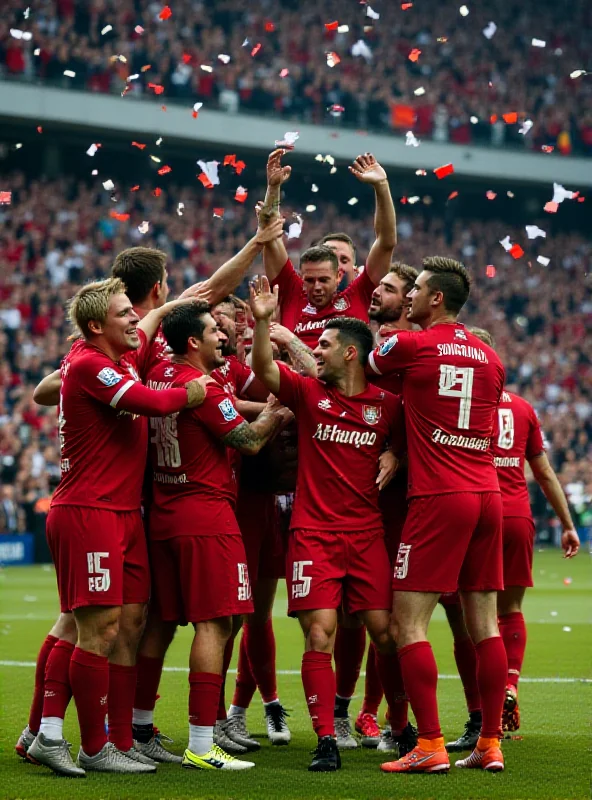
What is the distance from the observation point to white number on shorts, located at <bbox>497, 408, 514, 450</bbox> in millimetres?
7477

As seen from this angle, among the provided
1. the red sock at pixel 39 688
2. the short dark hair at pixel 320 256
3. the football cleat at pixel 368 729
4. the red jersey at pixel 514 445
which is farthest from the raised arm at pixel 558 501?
the red sock at pixel 39 688

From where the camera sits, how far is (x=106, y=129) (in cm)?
2842

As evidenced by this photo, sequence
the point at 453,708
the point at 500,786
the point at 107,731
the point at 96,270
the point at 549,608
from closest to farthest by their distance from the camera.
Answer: the point at 500,786 < the point at 107,731 < the point at 453,708 < the point at 549,608 < the point at 96,270

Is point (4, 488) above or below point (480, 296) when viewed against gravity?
below

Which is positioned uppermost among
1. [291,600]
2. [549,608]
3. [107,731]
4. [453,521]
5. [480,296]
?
[480,296]

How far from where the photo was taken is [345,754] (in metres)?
6.34

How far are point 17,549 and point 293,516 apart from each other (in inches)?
639

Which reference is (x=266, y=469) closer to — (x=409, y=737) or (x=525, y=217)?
(x=409, y=737)

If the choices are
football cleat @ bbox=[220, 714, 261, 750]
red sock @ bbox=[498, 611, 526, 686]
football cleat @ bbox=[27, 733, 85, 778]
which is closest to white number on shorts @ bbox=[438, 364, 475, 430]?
red sock @ bbox=[498, 611, 526, 686]

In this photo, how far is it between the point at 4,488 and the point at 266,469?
586 inches

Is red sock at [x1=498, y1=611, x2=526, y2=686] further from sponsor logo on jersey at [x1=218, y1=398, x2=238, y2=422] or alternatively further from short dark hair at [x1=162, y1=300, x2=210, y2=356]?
short dark hair at [x1=162, y1=300, x2=210, y2=356]

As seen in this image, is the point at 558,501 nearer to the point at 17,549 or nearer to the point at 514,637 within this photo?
the point at 514,637

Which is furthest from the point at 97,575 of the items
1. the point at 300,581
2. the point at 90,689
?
the point at 300,581

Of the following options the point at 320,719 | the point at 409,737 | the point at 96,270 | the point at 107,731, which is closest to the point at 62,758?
the point at 107,731
